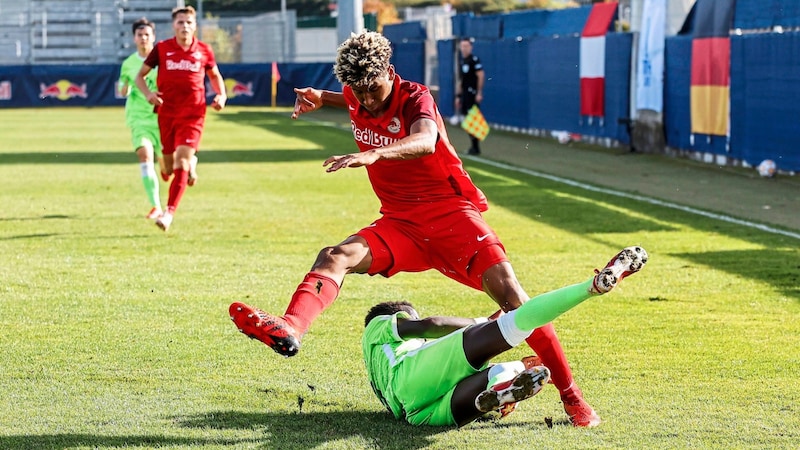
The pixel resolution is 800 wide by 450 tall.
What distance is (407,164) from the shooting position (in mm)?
6578

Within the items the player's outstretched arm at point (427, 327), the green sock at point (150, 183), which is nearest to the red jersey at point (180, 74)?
the green sock at point (150, 183)

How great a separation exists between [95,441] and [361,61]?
213 cm

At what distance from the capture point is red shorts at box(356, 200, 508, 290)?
645 centimetres

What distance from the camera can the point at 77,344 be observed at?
7906mm

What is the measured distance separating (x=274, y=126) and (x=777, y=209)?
20.3 m

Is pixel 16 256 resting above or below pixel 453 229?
below

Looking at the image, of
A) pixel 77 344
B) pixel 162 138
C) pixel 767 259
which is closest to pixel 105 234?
pixel 162 138

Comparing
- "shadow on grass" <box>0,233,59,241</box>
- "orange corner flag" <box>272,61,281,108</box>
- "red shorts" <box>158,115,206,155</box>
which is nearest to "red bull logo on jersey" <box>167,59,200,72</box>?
"red shorts" <box>158,115,206,155</box>

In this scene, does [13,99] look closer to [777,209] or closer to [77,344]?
[777,209]

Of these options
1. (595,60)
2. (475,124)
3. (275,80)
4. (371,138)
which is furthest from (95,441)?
(275,80)

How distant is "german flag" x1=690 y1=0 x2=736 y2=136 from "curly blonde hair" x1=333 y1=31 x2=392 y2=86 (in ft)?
49.8

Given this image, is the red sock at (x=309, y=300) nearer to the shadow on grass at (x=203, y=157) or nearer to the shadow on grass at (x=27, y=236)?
the shadow on grass at (x=27, y=236)

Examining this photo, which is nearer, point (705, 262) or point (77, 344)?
point (77, 344)

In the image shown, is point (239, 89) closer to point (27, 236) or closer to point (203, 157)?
point (203, 157)
